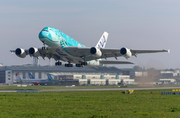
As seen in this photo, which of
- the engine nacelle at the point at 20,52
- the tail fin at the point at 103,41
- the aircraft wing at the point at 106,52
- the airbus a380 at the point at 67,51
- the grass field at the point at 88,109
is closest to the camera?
the grass field at the point at 88,109

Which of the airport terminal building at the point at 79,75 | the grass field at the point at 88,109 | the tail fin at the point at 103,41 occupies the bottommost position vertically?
the grass field at the point at 88,109

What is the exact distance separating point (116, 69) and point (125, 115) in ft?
412

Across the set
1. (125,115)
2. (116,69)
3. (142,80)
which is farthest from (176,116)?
(116,69)

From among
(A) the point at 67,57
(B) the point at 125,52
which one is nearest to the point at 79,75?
(A) the point at 67,57

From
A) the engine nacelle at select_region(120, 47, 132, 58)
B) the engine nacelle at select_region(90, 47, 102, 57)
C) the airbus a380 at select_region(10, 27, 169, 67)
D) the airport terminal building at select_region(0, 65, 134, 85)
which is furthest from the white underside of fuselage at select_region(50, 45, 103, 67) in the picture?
the airport terminal building at select_region(0, 65, 134, 85)

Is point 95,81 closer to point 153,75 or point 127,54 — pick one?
point 153,75

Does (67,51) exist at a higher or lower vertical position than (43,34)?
lower

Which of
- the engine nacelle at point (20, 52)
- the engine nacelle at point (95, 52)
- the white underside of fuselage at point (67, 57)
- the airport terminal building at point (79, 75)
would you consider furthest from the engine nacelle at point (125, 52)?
the airport terminal building at point (79, 75)

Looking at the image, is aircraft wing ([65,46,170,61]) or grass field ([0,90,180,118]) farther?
aircraft wing ([65,46,170,61])

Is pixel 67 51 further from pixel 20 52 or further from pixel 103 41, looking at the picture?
pixel 103 41

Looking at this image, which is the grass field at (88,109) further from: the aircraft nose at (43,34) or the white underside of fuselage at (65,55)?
the white underside of fuselage at (65,55)

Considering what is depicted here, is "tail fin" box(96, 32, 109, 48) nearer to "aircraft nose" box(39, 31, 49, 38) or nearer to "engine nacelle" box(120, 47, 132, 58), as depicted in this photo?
"engine nacelle" box(120, 47, 132, 58)

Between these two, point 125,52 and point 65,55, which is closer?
point 125,52

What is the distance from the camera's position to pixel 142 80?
2926 inches
